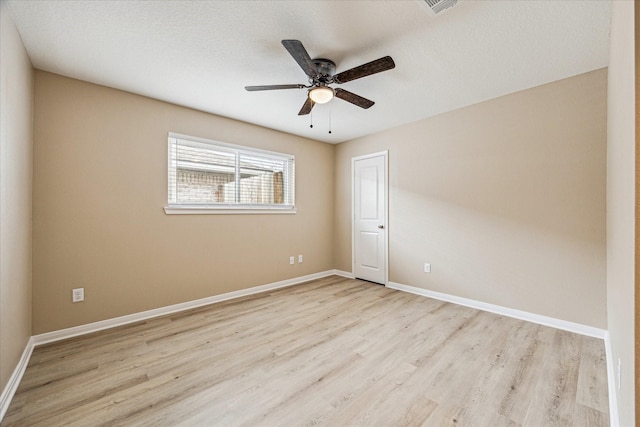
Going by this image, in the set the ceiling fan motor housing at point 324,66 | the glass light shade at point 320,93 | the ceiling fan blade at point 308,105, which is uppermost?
the ceiling fan motor housing at point 324,66

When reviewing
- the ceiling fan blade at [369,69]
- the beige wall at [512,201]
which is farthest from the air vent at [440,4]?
the beige wall at [512,201]

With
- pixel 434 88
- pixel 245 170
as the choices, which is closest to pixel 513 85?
pixel 434 88

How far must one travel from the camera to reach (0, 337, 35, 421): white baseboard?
162cm

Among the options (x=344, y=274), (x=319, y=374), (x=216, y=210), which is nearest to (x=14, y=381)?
(x=319, y=374)

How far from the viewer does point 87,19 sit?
1839 millimetres

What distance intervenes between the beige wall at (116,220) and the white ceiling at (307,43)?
0.99 feet

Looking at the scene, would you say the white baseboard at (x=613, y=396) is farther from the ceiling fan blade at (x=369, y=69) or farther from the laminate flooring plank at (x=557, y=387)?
the ceiling fan blade at (x=369, y=69)

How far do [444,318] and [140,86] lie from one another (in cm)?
404

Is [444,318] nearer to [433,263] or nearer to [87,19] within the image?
[433,263]

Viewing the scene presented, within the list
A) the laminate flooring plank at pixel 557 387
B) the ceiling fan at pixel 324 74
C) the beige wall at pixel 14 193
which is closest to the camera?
the laminate flooring plank at pixel 557 387

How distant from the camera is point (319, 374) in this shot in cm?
196

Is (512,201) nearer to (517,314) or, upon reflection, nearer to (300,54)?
(517,314)

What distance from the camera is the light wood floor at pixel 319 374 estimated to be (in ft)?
5.19

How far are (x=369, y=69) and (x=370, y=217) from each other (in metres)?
2.75
